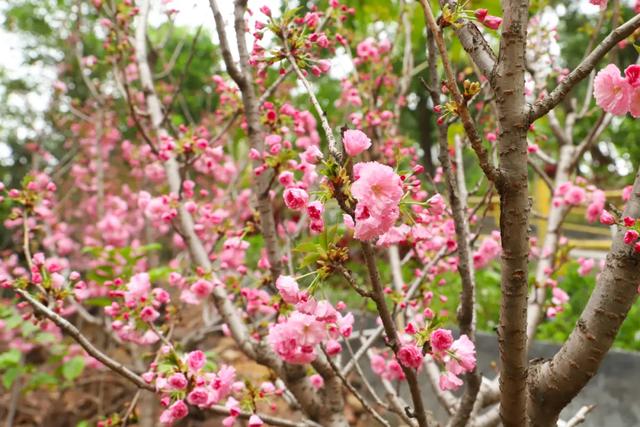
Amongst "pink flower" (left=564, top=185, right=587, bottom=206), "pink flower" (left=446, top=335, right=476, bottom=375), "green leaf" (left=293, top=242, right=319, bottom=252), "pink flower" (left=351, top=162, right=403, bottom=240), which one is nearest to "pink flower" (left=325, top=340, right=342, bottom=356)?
"pink flower" (left=446, top=335, right=476, bottom=375)

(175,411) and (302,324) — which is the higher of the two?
(302,324)

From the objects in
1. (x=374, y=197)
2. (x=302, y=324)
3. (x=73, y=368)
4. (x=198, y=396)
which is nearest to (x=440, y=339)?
(x=302, y=324)

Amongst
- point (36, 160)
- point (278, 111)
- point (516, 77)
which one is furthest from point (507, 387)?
point (36, 160)

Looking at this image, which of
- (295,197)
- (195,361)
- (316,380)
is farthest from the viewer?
(316,380)

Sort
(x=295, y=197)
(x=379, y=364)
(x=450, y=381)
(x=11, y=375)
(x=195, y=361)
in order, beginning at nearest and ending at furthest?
(x=295, y=197)
(x=450, y=381)
(x=195, y=361)
(x=379, y=364)
(x=11, y=375)

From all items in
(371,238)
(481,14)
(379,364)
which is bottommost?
(379,364)

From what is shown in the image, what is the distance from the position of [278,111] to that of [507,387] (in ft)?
4.24

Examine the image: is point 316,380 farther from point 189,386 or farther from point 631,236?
point 631,236

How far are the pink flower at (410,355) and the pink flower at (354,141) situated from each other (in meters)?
0.46

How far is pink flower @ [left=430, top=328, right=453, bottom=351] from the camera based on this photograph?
1.13m

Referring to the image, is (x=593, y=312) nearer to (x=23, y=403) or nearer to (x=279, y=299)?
(x=279, y=299)

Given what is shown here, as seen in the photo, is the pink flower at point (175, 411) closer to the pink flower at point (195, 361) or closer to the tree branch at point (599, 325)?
the pink flower at point (195, 361)

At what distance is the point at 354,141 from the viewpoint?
3.14 ft

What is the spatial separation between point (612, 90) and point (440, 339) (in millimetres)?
656
